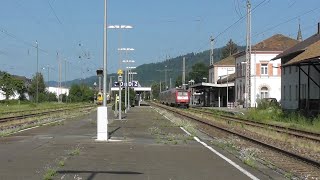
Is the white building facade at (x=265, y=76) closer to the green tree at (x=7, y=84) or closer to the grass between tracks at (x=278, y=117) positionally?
the grass between tracks at (x=278, y=117)

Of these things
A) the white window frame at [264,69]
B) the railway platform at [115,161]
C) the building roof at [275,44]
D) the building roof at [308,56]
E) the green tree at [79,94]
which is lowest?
the railway platform at [115,161]

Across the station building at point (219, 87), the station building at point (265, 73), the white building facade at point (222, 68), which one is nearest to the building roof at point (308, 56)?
the station building at point (265, 73)

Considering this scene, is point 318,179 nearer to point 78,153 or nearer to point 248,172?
point 248,172

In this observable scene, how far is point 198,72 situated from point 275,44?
328 ft

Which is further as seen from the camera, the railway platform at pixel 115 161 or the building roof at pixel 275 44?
the building roof at pixel 275 44

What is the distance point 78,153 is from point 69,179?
499 cm

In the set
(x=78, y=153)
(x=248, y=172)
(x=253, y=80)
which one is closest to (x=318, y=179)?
(x=248, y=172)

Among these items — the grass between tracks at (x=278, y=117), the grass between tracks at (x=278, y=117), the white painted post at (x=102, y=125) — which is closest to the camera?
the white painted post at (x=102, y=125)

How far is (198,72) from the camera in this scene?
618 ft

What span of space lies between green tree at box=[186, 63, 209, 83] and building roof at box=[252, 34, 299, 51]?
93719 mm

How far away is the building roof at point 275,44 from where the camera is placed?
8638cm

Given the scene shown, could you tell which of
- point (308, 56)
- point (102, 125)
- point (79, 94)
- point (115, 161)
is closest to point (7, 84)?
point (79, 94)

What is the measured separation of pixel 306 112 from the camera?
42812 mm

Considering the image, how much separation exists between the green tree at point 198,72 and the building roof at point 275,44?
9372 cm
